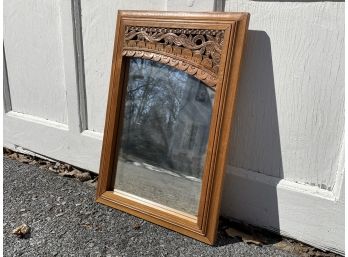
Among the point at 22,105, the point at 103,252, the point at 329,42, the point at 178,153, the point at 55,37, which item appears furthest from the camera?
the point at 22,105

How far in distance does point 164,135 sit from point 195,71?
38cm

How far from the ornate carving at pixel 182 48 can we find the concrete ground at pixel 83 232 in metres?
0.76

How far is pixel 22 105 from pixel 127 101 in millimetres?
1059

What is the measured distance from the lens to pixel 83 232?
1748 mm

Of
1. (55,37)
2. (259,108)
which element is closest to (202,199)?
(259,108)

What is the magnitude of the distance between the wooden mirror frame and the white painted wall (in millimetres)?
121

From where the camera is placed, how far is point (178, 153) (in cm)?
174

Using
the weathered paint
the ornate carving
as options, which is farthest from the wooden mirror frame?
the weathered paint

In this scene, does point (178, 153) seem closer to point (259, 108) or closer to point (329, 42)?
point (259, 108)

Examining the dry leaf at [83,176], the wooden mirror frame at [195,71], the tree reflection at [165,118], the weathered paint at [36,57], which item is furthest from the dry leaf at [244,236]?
the weathered paint at [36,57]

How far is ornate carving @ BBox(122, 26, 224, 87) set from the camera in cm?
153

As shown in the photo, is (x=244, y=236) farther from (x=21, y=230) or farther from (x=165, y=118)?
(x=21, y=230)

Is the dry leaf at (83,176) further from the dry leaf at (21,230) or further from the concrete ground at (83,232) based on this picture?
the dry leaf at (21,230)

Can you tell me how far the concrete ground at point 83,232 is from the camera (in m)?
1.62
